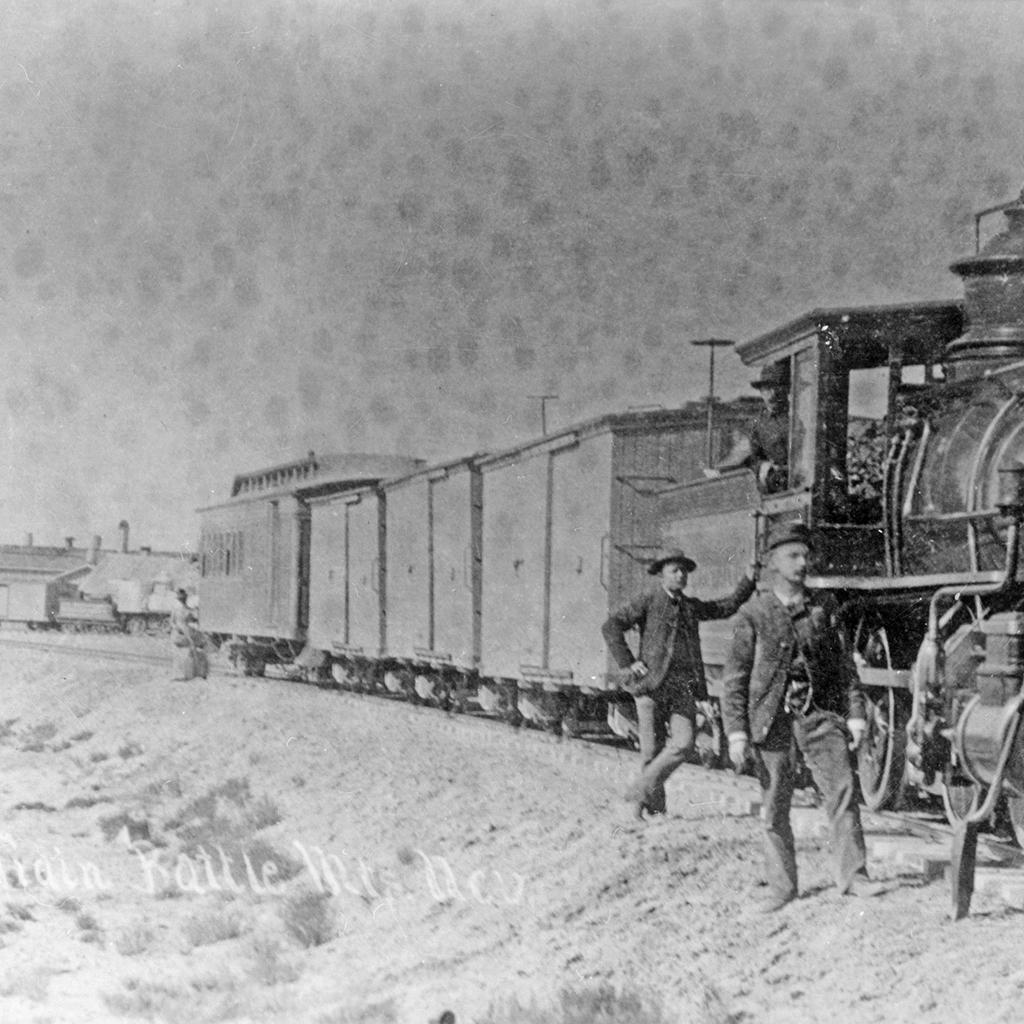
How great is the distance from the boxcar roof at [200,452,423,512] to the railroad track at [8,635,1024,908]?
4.97 meters

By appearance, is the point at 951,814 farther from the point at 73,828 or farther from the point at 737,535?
the point at 73,828

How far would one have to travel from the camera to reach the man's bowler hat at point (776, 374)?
8898mm

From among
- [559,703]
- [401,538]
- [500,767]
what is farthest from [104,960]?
[401,538]

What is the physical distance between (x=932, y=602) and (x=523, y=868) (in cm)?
280

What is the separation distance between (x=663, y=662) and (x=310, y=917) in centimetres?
260

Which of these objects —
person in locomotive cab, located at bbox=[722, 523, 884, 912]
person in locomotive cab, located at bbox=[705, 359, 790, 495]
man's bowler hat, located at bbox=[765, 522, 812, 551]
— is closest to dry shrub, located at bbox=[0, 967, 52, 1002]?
person in locomotive cab, located at bbox=[722, 523, 884, 912]

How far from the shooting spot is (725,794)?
28.6 feet

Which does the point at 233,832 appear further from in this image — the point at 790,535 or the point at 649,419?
the point at 790,535

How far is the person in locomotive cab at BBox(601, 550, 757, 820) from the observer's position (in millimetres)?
7719

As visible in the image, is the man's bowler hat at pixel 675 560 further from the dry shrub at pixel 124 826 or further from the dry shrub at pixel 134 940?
the dry shrub at pixel 124 826

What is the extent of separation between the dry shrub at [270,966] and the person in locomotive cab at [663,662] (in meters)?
2.14

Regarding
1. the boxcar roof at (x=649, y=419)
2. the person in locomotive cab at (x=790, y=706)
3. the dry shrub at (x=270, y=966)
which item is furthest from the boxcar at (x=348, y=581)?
the person in locomotive cab at (x=790, y=706)

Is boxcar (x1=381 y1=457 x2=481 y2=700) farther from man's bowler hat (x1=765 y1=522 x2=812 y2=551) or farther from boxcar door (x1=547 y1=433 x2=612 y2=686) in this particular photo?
man's bowler hat (x1=765 y1=522 x2=812 y2=551)

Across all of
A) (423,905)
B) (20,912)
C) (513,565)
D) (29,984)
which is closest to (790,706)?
(423,905)
